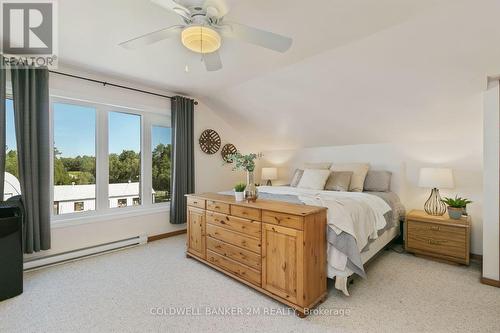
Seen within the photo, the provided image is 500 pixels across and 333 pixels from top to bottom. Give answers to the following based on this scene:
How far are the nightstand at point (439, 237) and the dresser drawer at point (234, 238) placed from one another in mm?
2091

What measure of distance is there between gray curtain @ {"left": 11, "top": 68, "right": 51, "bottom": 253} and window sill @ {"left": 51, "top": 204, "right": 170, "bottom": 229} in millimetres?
215

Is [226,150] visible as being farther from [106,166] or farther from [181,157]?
[106,166]

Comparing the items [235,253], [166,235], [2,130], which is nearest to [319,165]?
[235,253]

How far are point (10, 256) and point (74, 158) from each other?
4.41ft

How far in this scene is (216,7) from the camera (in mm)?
1508

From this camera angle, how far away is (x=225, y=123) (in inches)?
191

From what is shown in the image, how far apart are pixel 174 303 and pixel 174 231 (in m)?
2.05

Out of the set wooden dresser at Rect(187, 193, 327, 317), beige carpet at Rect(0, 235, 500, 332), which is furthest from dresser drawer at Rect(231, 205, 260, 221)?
beige carpet at Rect(0, 235, 500, 332)

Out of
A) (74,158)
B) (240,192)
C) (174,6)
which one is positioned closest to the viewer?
(174,6)

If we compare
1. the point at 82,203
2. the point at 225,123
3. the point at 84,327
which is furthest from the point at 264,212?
the point at 225,123

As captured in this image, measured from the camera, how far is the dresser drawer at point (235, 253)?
7.25 feet

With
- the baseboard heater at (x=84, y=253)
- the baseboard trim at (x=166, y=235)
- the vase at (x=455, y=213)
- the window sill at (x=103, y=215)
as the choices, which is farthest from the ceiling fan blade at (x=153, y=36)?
the vase at (x=455, y=213)

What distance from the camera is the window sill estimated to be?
9.73 feet

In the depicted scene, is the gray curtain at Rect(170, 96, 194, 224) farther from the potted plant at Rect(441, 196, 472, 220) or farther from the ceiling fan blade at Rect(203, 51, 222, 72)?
the potted plant at Rect(441, 196, 472, 220)
